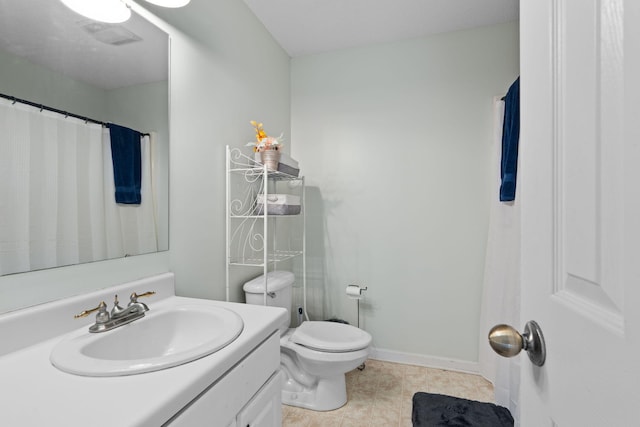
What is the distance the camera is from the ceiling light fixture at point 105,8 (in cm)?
100

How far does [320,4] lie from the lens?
74.0 inches

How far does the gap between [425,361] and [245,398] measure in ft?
5.68

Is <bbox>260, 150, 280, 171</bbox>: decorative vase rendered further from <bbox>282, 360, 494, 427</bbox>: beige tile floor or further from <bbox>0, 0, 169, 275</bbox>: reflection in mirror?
<bbox>282, 360, 494, 427</bbox>: beige tile floor

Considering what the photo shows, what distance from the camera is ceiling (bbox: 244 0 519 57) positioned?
73.7 inches

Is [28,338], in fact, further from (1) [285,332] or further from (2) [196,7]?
(2) [196,7]

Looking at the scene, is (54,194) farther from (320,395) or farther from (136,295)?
(320,395)

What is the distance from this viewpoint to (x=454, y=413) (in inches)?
59.1

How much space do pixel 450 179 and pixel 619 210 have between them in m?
1.97

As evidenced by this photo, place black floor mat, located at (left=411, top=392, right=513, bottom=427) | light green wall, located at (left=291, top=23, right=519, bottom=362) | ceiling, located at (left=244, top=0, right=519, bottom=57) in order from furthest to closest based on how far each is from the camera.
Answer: light green wall, located at (left=291, top=23, right=519, bottom=362) → ceiling, located at (left=244, top=0, right=519, bottom=57) → black floor mat, located at (left=411, top=392, right=513, bottom=427)

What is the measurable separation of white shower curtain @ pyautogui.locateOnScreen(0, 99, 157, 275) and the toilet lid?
102 cm

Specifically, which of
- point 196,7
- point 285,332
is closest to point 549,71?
point 196,7

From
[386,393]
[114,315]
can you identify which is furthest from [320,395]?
[114,315]

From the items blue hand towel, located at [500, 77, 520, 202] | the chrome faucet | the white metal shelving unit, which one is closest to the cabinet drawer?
the chrome faucet

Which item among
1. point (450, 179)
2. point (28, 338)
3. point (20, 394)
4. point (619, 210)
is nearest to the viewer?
point (619, 210)
